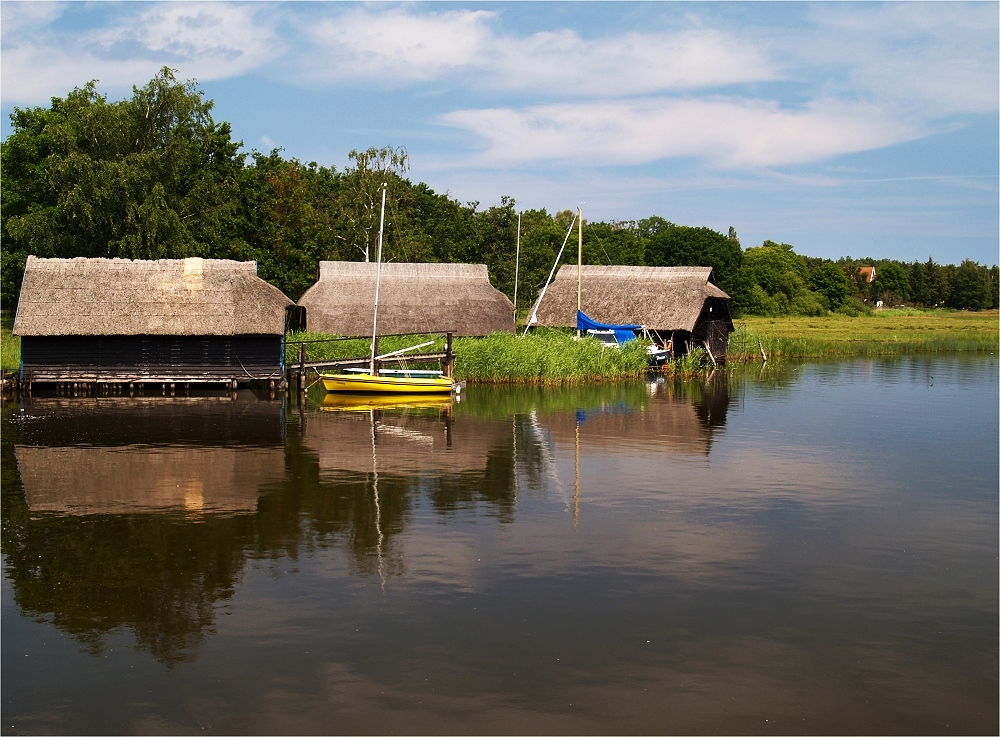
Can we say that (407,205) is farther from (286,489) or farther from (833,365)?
(286,489)

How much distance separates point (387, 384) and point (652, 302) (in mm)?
19886

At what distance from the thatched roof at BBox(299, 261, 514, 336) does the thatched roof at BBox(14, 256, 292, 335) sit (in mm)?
9580

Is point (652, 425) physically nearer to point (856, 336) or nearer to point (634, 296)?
point (634, 296)

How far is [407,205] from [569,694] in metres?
63.9

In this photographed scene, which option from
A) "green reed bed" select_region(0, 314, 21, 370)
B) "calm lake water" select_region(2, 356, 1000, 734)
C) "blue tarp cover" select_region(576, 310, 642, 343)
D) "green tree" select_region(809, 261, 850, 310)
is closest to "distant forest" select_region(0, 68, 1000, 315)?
"green reed bed" select_region(0, 314, 21, 370)

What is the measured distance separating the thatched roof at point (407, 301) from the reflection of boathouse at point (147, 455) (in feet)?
45.4

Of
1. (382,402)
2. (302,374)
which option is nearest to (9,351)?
(302,374)

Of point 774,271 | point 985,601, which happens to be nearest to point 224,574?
point 985,601

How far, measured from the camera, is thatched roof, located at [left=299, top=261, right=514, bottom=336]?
148 feet

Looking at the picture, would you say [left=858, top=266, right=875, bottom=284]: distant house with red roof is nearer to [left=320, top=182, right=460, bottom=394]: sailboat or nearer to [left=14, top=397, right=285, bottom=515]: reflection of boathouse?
[left=320, top=182, right=460, bottom=394]: sailboat

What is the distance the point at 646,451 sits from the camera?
2433 cm

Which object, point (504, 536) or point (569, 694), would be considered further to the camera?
point (504, 536)

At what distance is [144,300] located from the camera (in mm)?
34250

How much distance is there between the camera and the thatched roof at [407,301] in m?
45.2
